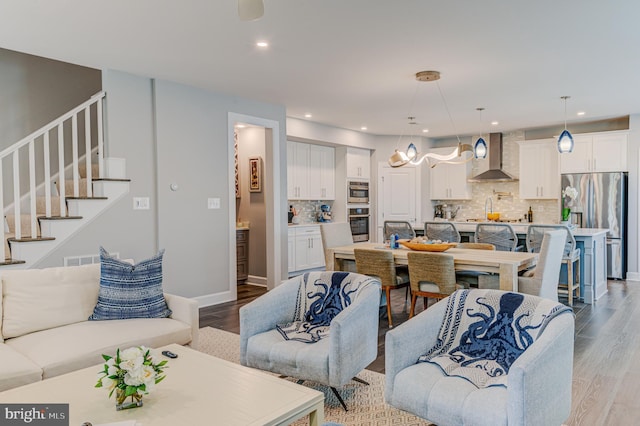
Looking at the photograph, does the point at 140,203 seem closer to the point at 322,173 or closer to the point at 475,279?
the point at 475,279

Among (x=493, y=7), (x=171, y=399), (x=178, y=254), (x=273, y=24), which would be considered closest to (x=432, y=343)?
(x=171, y=399)

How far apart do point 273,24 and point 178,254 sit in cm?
287

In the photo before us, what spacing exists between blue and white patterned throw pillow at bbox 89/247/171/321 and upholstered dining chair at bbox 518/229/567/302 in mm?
3012

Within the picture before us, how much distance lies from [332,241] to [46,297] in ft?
9.55

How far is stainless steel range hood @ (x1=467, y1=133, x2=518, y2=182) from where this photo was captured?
843 centimetres

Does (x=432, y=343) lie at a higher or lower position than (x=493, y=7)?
lower

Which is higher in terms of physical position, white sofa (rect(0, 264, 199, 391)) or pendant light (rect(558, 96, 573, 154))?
pendant light (rect(558, 96, 573, 154))

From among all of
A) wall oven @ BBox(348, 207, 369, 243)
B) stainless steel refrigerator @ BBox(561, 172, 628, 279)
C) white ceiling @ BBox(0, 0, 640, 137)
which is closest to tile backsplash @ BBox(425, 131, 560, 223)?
stainless steel refrigerator @ BBox(561, 172, 628, 279)

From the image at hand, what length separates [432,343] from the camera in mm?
2371

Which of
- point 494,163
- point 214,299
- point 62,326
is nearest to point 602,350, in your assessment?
point 214,299

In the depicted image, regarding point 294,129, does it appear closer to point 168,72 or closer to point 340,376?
point 168,72

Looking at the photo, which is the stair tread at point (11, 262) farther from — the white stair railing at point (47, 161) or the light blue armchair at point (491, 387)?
the light blue armchair at point (491, 387)

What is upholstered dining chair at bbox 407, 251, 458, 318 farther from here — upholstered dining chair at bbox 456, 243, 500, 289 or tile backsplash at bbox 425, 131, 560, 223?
tile backsplash at bbox 425, 131, 560, 223

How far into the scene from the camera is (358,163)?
28.7 feet
